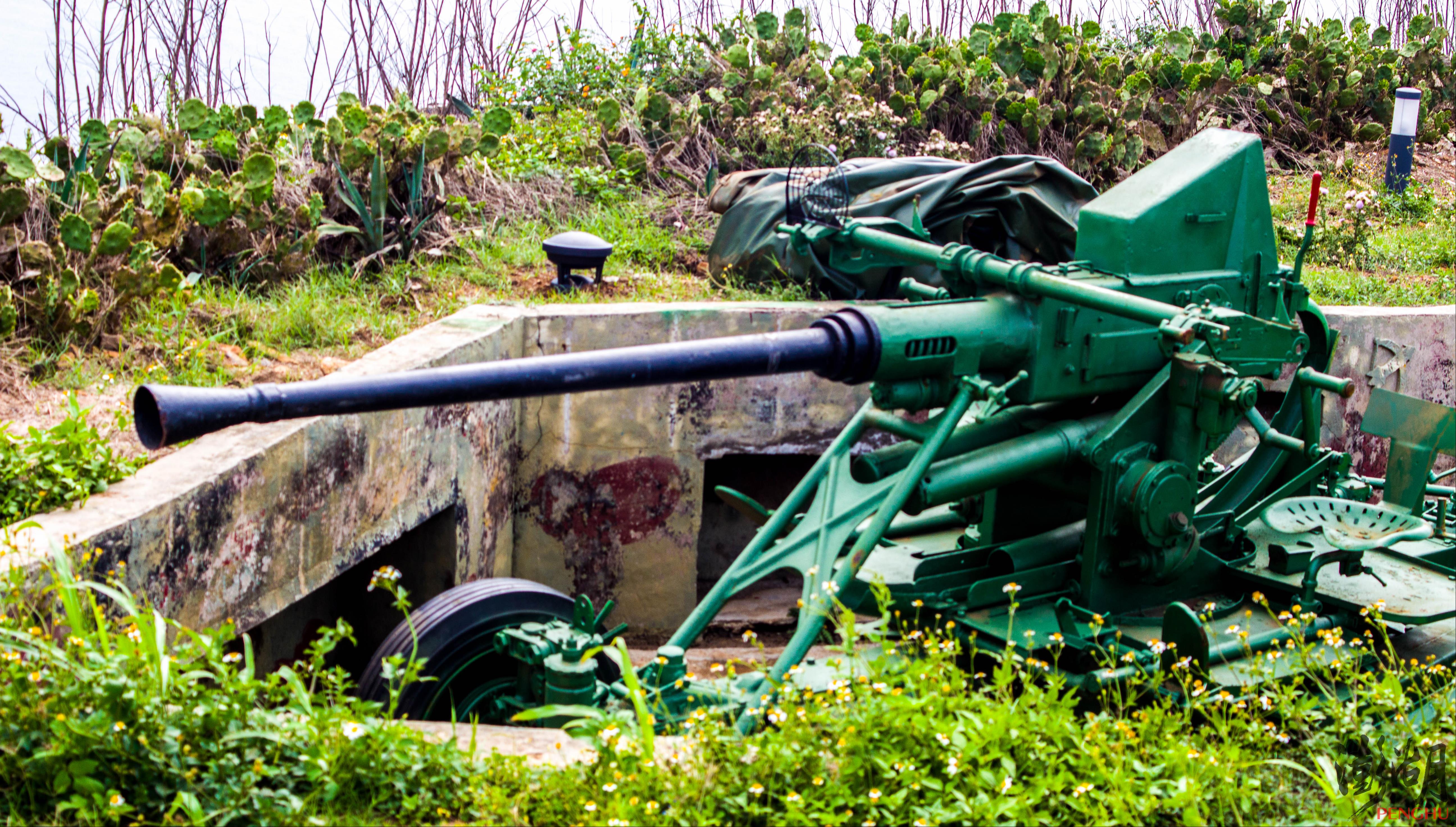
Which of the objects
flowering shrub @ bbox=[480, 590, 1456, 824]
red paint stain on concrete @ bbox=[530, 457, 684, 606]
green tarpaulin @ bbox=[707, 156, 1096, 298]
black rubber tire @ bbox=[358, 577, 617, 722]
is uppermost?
green tarpaulin @ bbox=[707, 156, 1096, 298]

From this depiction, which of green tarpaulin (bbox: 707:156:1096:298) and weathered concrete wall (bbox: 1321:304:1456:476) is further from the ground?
green tarpaulin (bbox: 707:156:1096:298)

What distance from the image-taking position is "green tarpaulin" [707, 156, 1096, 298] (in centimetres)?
671

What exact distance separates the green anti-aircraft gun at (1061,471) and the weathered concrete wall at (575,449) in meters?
1.10

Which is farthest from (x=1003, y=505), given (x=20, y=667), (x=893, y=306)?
(x=20, y=667)

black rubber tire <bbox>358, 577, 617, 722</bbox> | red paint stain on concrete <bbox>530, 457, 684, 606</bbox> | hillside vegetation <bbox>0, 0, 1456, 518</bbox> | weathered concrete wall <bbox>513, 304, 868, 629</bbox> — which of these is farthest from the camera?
red paint stain on concrete <bbox>530, 457, 684, 606</bbox>

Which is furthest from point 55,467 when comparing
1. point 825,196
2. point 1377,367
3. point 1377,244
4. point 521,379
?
point 1377,244

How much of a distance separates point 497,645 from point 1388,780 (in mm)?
2362

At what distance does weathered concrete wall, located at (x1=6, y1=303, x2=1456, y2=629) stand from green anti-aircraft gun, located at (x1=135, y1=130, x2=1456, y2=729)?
3.61 ft

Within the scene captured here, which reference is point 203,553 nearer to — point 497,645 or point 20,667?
point 497,645

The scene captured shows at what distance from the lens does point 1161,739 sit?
3014 mm

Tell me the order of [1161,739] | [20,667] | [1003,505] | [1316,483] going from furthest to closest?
[1316,483], [1003,505], [1161,739], [20,667]

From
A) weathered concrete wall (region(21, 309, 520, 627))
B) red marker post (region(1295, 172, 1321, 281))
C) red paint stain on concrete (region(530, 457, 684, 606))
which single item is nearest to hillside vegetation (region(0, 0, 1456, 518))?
weathered concrete wall (region(21, 309, 520, 627))

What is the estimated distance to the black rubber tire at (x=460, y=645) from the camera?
12.5 ft

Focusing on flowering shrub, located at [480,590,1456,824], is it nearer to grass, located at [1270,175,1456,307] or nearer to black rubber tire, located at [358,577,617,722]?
black rubber tire, located at [358,577,617,722]
